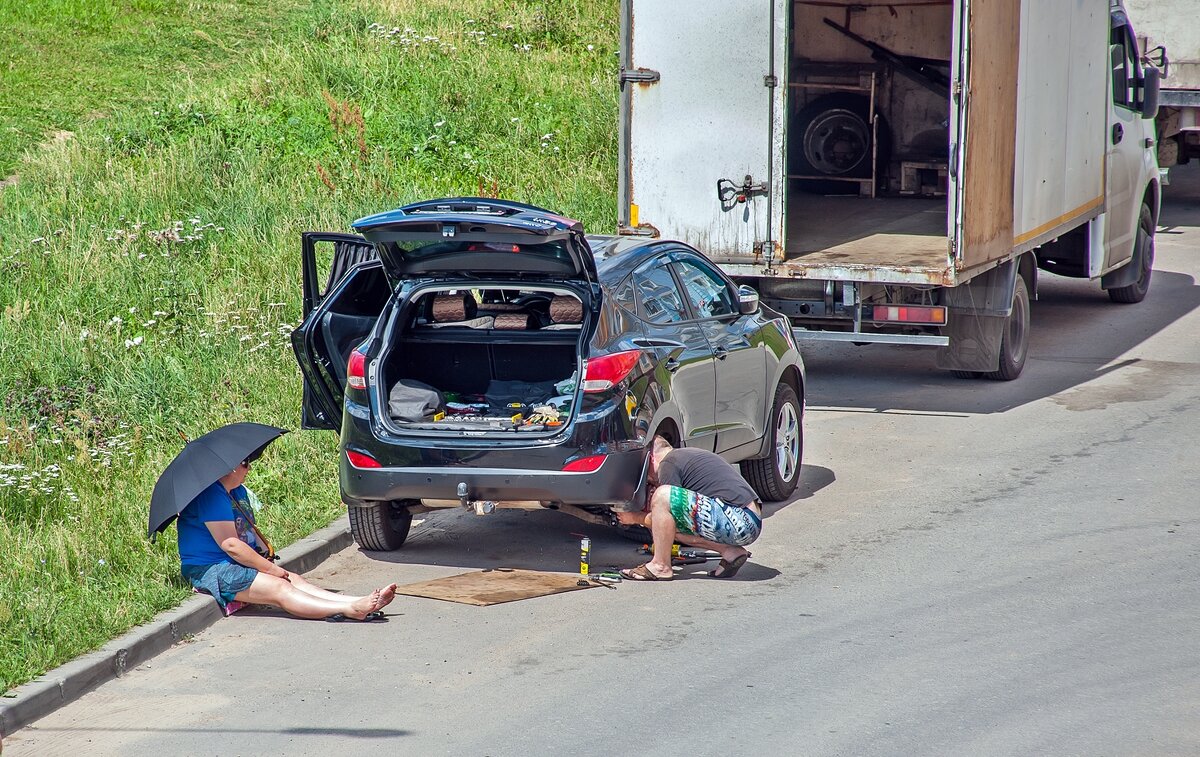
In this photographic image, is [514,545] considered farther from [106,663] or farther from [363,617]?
[106,663]

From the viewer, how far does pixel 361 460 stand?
853 centimetres

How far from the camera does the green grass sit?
9.35 meters

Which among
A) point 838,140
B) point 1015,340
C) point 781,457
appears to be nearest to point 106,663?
point 781,457

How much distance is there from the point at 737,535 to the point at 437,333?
213 centimetres

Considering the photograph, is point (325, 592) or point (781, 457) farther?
point (781, 457)

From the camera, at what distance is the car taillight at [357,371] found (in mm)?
8602

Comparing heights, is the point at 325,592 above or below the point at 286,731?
above

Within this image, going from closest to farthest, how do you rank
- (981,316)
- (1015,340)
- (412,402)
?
(412,402)
(981,316)
(1015,340)

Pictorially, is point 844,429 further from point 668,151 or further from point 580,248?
point 580,248

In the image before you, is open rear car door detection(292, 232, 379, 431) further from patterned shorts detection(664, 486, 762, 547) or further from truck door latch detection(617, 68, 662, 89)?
truck door latch detection(617, 68, 662, 89)

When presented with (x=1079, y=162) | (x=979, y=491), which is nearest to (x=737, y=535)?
(x=979, y=491)

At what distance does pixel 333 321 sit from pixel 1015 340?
7.01m

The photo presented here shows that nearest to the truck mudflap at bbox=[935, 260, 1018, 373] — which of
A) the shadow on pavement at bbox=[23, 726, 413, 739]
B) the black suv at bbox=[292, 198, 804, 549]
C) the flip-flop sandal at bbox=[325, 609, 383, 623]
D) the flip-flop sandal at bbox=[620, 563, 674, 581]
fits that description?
the black suv at bbox=[292, 198, 804, 549]

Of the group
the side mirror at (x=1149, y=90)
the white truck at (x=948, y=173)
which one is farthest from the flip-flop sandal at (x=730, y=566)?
the side mirror at (x=1149, y=90)
